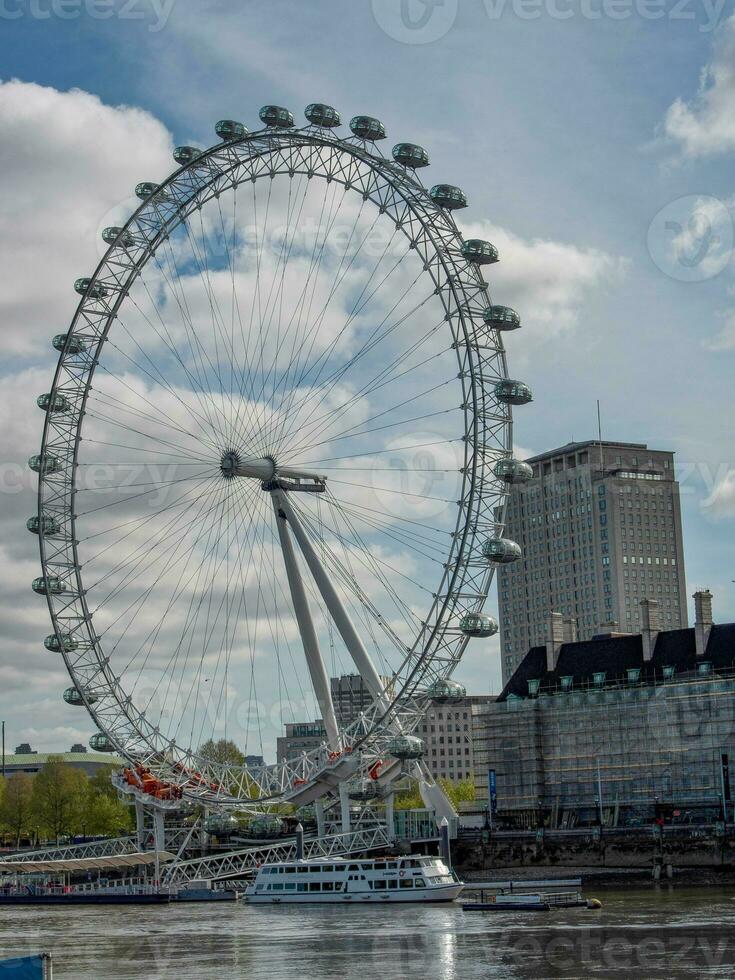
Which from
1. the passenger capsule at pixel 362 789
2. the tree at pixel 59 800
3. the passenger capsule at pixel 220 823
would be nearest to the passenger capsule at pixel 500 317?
the passenger capsule at pixel 362 789

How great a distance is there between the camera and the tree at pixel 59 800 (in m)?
141

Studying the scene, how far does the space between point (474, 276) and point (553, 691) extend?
122ft

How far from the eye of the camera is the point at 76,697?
9706 centimetres

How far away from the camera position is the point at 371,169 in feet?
267

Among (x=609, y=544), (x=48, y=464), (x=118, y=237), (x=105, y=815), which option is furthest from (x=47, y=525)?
(x=609, y=544)

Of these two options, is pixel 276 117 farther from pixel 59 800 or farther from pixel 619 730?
pixel 59 800

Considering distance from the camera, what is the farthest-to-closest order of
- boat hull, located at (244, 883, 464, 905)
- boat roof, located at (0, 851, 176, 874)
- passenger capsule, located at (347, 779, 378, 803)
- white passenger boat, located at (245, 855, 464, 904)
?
boat roof, located at (0, 851, 176, 874), passenger capsule, located at (347, 779, 378, 803), white passenger boat, located at (245, 855, 464, 904), boat hull, located at (244, 883, 464, 905)

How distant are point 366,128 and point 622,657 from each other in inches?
1650

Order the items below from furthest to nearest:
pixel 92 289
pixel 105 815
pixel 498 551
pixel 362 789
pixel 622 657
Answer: pixel 105 815 → pixel 622 657 → pixel 92 289 → pixel 362 789 → pixel 498 551

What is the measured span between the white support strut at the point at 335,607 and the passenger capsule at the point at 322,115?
2006cm

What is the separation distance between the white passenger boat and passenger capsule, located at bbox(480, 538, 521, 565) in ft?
55.2

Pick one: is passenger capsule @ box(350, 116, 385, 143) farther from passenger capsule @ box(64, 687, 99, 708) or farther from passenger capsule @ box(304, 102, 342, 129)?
passenger capsule @ box(64, 687, 99, 708)

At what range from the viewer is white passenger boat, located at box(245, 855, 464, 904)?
80.1 meters

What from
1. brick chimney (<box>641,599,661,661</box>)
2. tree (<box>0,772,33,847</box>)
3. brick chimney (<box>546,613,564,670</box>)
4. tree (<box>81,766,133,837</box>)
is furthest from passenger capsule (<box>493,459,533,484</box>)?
tree (<box>0,772,33,847</box>)
